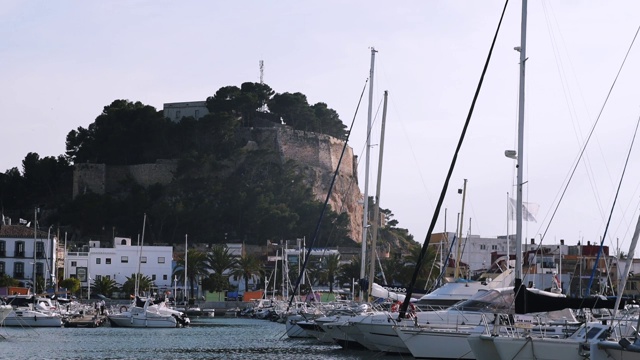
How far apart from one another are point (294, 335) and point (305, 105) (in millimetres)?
87890

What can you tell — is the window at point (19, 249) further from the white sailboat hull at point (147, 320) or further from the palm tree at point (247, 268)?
the white sailboat hull at point (147, 320)

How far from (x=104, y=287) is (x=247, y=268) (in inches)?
475

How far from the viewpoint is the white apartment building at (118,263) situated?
3839 inches

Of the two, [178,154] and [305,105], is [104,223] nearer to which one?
[178,154]

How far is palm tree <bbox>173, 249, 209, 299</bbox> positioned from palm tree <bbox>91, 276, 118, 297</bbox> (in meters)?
5.44

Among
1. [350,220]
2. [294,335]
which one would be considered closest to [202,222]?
[350,220]

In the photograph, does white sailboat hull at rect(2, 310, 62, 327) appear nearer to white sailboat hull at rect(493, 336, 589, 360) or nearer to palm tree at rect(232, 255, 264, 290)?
palm tree at rect(232, 255, 264, 290)

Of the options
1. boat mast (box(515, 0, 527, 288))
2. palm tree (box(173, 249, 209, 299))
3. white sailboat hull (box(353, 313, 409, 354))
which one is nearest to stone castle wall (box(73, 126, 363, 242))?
palm tree (box(173, 249, 209, 299))

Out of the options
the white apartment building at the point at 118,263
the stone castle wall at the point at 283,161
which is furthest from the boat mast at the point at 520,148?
the stone castle wall at the point at 283,161

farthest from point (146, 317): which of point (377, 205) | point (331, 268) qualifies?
point (331, 268)

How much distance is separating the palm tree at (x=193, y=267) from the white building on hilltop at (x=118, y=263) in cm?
360

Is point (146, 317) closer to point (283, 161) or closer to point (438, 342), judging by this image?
point (438, 342)

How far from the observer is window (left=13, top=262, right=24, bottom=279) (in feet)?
289

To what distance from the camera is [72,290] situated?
87.7 meters
